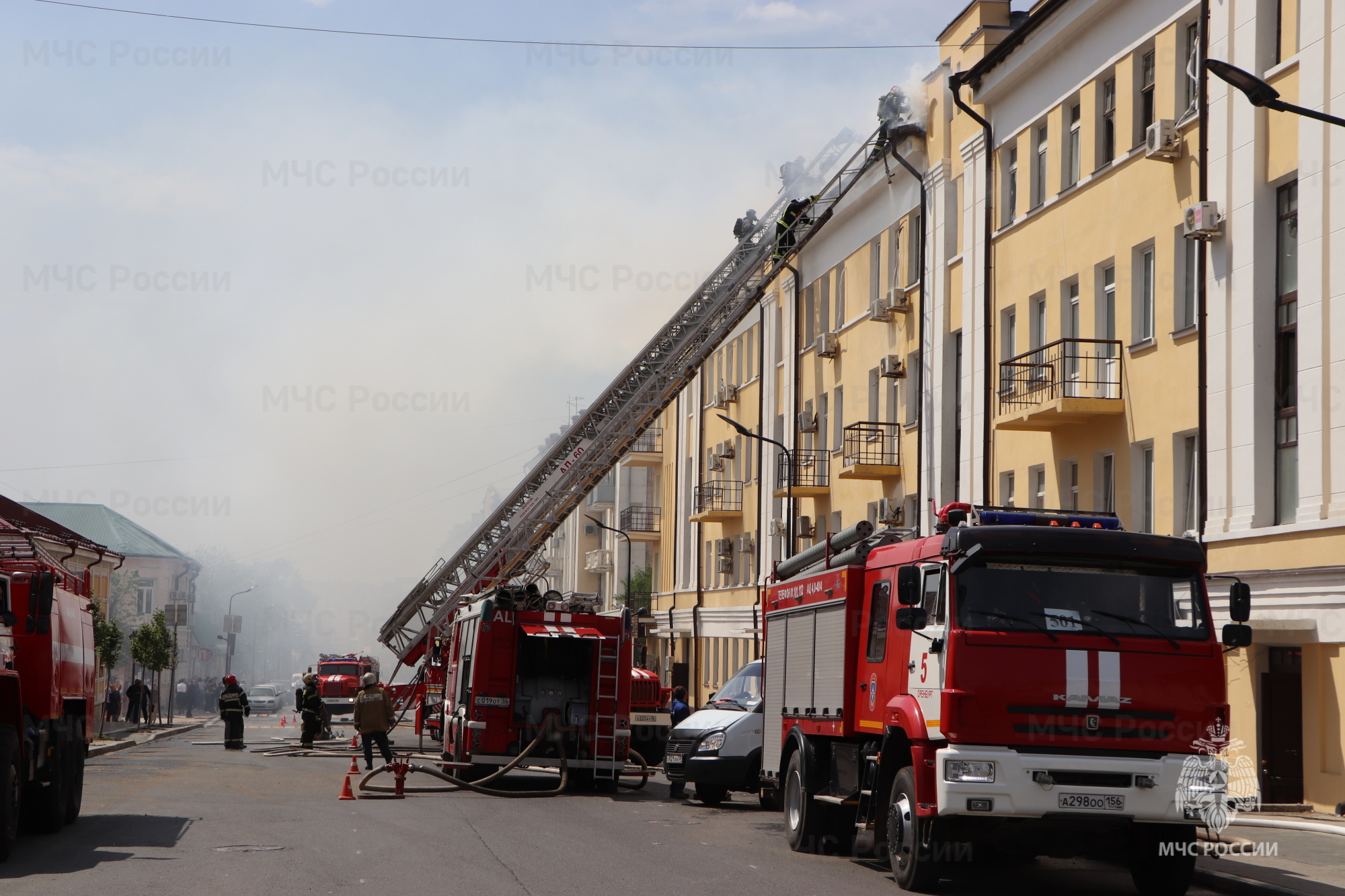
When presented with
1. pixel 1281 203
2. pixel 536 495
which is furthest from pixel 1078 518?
pixel 536 495

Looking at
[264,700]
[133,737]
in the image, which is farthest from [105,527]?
[133,737]

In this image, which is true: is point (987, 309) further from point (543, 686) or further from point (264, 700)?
point (264, 700)

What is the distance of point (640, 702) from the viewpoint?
90.8ft

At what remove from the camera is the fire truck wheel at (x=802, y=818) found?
14.1m

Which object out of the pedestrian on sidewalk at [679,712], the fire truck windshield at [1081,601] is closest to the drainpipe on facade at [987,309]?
the pedestrian on sidewalk at [679,712]

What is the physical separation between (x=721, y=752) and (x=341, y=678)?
128 feet

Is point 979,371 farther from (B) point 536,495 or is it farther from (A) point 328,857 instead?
(A) point 328,857

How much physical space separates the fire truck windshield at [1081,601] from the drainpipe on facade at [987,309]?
1614 cm

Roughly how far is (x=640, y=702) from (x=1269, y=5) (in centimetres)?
1598

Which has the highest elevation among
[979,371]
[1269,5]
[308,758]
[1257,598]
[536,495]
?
[1269,5]

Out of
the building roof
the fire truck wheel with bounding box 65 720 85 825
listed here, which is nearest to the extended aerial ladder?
the fire truck wheel with bounding box 65 720 85 825

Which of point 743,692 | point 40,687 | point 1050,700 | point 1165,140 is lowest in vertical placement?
point 743,692

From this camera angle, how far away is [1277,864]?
12953mm

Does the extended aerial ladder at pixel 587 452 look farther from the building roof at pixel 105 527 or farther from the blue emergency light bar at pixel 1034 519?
the building roof at pixel 105 527
